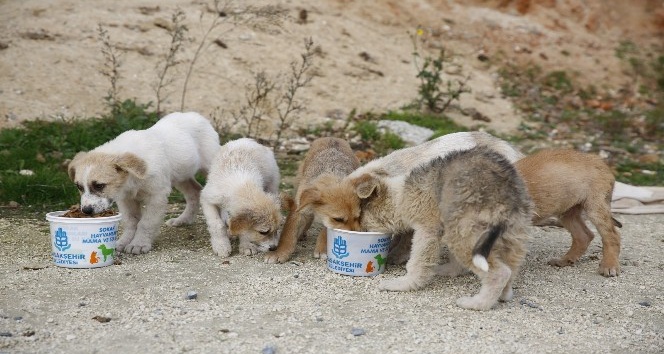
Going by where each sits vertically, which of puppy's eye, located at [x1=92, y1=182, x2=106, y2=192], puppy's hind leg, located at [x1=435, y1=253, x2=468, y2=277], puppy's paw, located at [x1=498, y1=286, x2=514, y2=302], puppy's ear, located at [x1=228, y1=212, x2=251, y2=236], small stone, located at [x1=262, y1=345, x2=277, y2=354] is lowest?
puppy's hind leg, located at [x1=435, y1=253, x2=468, y2=277]

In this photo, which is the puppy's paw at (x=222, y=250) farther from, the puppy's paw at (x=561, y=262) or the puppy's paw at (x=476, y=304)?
the puppy's paw at (x=561, y=262)

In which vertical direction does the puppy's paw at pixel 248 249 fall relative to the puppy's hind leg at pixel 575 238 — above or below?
below

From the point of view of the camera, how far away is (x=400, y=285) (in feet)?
18.0

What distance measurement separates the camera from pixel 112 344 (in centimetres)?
431

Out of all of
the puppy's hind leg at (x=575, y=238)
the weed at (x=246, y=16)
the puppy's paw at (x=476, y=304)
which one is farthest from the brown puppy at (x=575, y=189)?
the weed at (x=246, y=16)

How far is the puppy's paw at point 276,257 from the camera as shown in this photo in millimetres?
6175

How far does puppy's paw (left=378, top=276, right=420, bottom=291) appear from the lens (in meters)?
5.47

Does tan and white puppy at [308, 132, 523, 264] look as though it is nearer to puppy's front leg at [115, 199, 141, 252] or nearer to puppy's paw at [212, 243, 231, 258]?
puppy's paw at [212, 243, 231, 258]

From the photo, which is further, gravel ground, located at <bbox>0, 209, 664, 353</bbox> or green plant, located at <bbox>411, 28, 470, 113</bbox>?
green plant, located at <bbox>411, 28, 470, 113</bbox>

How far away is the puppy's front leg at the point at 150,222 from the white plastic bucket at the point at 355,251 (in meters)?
1.66

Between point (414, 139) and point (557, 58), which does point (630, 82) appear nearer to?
point (557, 58)

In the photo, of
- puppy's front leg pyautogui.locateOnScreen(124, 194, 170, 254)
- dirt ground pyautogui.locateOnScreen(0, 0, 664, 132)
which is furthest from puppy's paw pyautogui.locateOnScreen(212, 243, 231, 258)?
dirt ground pyautogui.locateOnScreen(0, 0, 664, 132)

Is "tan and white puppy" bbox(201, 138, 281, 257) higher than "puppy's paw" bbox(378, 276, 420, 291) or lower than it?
higher

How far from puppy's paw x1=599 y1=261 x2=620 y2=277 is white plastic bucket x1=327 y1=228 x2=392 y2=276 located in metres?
1.89
